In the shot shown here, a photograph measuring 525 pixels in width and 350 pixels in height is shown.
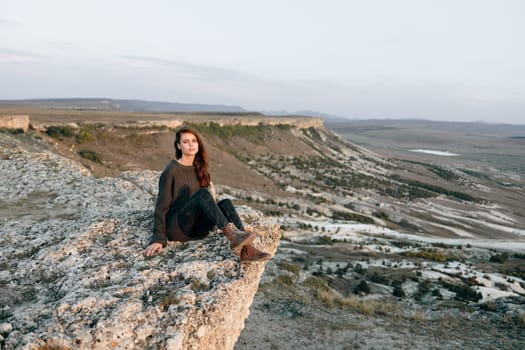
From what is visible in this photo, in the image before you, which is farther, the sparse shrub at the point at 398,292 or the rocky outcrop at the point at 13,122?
the rocky outcrop at the point at 13,122

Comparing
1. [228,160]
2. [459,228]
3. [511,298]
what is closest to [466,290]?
[511,298]

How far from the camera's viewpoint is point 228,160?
5153cm

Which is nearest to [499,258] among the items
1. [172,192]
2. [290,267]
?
[290,267]

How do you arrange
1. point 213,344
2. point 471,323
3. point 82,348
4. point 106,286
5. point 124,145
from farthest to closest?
point 124,145
point 471,323
point 106,286
point 213,344
point 82,348

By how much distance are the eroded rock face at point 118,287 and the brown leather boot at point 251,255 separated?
162mm

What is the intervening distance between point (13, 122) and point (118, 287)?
110 feet

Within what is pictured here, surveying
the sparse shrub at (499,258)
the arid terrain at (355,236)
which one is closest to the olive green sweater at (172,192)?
the arid terrain at (355,236)

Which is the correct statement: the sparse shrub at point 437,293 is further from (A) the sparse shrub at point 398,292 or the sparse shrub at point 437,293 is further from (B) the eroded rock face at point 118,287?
(B) the eroded rock face at point 118,287

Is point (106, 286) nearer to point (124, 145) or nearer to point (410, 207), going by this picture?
point (124, 145)

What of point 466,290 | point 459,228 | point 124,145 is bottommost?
point 459,228

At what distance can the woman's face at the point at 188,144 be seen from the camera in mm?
6703

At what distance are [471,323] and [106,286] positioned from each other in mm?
12452

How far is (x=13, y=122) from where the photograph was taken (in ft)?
108

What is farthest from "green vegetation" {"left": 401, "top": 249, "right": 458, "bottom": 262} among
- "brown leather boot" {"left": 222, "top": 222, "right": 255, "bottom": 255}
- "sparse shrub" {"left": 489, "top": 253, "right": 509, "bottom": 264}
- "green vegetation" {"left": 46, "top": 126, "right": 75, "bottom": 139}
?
"green vegetation" {"left": 46, "top": 126, "right": 75, "bottom": 139}
